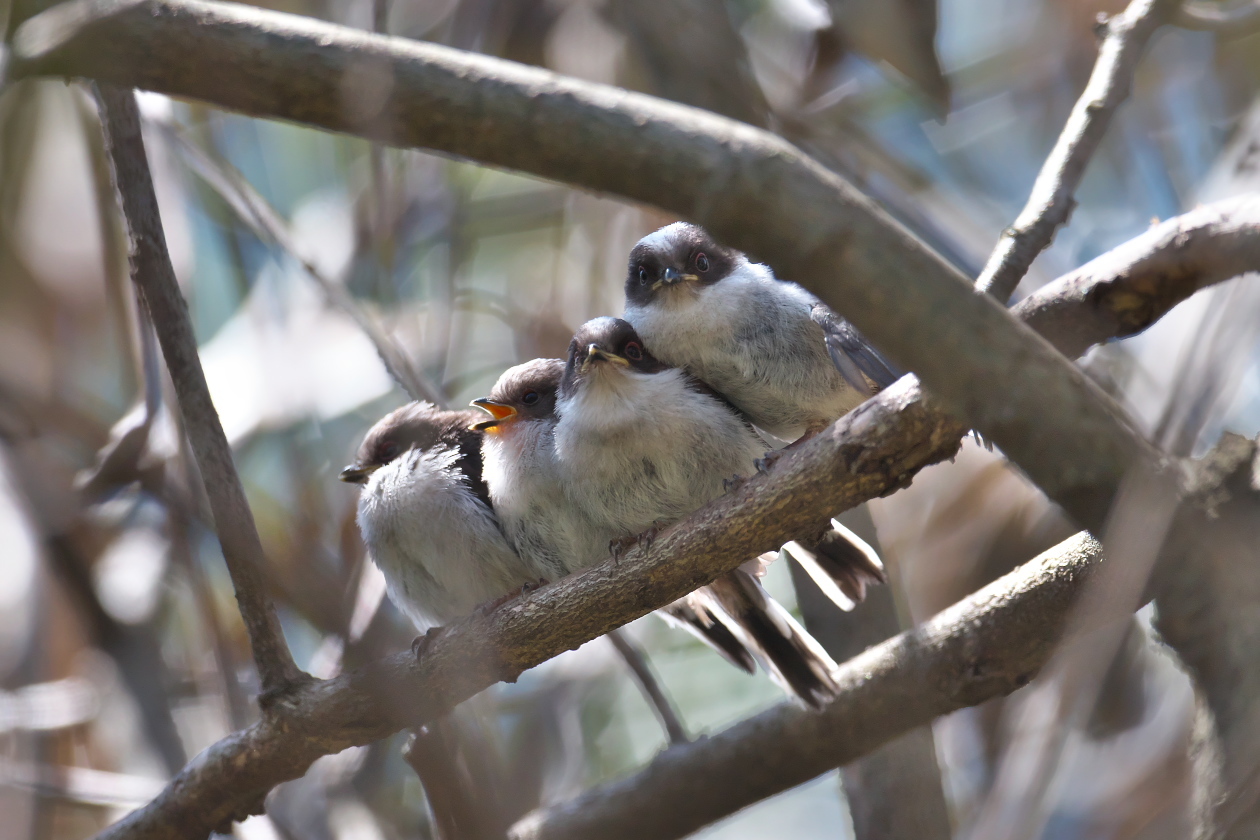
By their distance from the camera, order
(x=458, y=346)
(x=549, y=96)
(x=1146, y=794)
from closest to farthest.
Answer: (x=549, y=96)
(x=1146, y=794)
(x=458, y=346)

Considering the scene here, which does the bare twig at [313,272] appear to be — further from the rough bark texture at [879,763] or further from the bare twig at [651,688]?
the rough bark texture at [879,763]

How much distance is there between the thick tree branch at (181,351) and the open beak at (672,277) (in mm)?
1639

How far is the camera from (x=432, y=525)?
4.26 meters

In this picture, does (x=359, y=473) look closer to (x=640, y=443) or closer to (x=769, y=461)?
(x=640, y=443)

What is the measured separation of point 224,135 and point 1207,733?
6.32 meters

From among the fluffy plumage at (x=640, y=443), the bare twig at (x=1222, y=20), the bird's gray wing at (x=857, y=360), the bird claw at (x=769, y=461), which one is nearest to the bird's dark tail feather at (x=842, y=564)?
the fluffy plumage at (x=640, y=443)

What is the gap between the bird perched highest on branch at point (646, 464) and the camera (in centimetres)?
372

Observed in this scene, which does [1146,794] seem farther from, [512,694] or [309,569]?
[309,569]

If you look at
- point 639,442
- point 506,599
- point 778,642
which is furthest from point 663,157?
point 778,642

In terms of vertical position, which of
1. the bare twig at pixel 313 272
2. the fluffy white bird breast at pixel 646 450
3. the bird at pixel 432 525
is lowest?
the fluffy white bird breast at pixel 646 450

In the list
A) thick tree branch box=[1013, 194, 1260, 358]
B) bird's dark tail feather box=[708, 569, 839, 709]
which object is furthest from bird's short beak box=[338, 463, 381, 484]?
thick tree branch box=[1013, 194, 1260, 358]

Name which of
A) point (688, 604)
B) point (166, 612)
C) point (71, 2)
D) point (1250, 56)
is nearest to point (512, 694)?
point (166, 612)

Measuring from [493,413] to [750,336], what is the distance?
3.71 ft

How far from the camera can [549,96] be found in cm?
199
